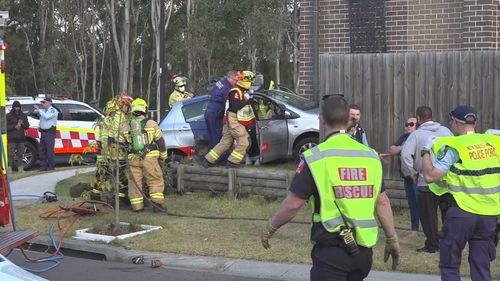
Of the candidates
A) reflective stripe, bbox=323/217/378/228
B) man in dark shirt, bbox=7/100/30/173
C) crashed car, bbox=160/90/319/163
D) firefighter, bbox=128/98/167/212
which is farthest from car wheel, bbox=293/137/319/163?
reflective stripe, bbox=323/217/378/228

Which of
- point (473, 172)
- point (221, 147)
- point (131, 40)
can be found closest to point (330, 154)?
point (473, 172)

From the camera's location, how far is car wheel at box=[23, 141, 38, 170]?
54.5 ft

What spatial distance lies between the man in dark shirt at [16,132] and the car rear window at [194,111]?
4828 millimetres

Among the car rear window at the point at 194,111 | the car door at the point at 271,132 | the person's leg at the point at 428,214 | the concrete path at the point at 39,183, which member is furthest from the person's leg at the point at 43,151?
the person's leg at the point at 428,214

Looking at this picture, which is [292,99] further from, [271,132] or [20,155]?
[20,155]

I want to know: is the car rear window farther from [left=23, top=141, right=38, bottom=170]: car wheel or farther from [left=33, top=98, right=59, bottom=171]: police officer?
[left=23, top=141, right=38, bottom=170]: car wheel

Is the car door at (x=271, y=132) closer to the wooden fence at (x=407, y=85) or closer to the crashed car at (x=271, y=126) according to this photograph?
the crashed car at (x=271, y=126)

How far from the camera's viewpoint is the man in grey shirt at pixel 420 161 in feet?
24.2

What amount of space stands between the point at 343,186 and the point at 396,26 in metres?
8.65

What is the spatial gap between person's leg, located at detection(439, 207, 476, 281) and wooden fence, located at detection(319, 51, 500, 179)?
4.87m

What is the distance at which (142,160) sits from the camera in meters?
10.0

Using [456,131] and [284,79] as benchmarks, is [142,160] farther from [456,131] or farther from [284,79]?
[284,79]

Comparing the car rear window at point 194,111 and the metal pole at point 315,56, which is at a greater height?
the metal pole at point 315,56

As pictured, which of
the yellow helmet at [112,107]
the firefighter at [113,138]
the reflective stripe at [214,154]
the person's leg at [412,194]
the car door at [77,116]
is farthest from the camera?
the car door at [77,116]
